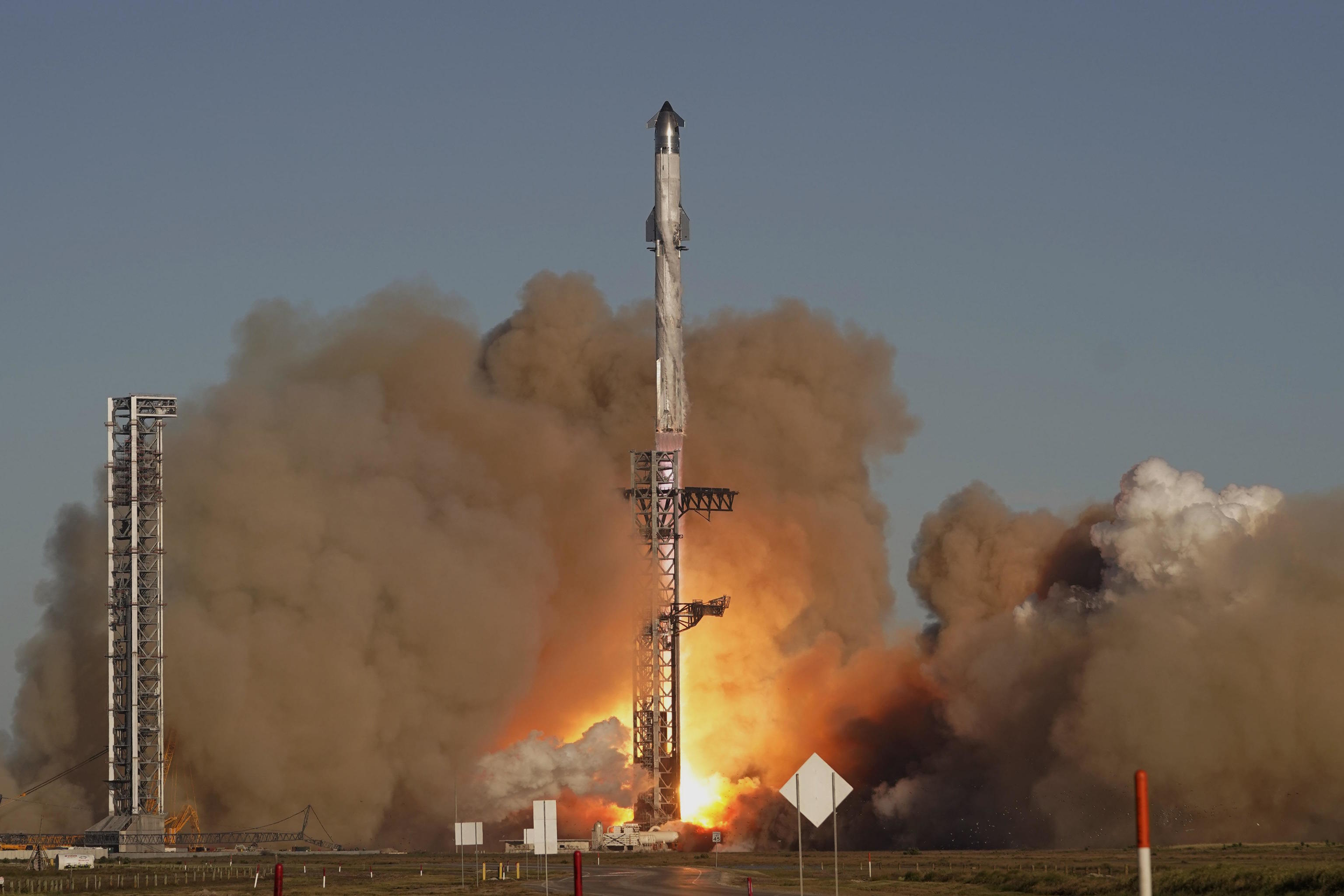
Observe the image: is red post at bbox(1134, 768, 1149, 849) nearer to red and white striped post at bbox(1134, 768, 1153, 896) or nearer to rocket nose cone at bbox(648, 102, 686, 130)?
red and white striped post at bbox(1134, 768, 1153, 896)

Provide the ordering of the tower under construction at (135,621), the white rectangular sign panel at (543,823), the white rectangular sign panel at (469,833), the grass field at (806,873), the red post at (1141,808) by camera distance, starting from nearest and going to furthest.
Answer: the red post at (1141,808) < the white rectangular sign panel at (543,823) < the grass field at (806,873) < the white rectangular sign panel at (469,833) < the tower under construction at (135,621)

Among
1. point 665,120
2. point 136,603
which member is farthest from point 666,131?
point 136,603

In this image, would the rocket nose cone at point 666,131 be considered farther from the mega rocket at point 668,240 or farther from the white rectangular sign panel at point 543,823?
the white rectangular sign panel at point 543,823

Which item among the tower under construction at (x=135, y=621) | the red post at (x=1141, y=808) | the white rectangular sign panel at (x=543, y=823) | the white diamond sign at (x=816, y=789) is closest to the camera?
the red post at (x=1141, y=808)

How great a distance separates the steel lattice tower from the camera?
8869 cm

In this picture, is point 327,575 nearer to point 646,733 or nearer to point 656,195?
point 646,733

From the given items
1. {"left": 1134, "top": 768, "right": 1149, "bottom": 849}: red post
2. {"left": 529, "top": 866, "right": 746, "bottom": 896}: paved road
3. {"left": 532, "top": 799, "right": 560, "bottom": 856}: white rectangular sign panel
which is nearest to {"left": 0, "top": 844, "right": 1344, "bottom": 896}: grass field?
{"left": 529, "top": 866, "right": 746, "bottom": 896}: paved road

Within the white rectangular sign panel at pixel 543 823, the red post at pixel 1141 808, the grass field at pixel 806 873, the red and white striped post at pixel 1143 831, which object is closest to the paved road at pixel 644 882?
the grass field at pixel 806 873

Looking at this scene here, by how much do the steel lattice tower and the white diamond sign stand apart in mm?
58478

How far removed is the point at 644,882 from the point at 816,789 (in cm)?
2748

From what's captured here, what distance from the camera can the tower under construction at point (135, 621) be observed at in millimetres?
88562

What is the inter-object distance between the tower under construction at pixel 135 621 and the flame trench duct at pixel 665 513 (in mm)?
21384

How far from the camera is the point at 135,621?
292ft

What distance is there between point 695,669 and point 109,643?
2937 centimetres
